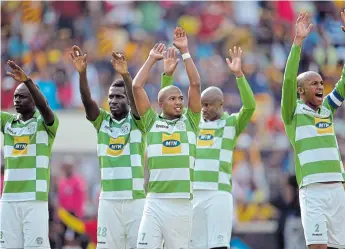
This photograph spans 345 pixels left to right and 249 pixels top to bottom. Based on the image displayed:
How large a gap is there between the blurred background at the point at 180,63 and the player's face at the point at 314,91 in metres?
6.72

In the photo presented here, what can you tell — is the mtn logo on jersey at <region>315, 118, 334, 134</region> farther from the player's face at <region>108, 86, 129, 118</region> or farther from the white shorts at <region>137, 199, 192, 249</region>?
the player's face at <region>108, 86, 129, 118</region>

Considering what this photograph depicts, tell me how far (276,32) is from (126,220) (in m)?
12.5

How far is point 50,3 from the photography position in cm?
2300

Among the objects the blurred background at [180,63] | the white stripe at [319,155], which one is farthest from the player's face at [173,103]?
the blurred background at [180,63]

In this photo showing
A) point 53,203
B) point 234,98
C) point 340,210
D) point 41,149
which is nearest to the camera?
point 340,210

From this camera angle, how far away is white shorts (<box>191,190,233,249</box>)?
12.2 meters

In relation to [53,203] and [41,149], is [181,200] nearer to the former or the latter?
[41,149]

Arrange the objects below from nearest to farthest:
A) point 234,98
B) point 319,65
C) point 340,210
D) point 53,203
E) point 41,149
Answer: point 340,210 → point 41,149 → point 53,203 → point 234,98 → point 319,65

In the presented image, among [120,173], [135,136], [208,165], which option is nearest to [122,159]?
[120,173]

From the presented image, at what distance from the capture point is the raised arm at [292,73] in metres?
10.7

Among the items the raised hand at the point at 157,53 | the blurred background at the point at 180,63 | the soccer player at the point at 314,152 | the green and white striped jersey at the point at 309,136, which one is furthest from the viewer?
the blurred background at the point at 180,63

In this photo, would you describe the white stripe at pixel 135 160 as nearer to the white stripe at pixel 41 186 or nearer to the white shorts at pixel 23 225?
the white stripe at pixel 41 186

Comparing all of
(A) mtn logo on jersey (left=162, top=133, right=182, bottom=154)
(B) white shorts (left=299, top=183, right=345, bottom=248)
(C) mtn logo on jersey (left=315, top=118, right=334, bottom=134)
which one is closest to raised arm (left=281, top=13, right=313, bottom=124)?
(C) mtn logo on jersey (left=315, top=118, right=334, bottom=134)

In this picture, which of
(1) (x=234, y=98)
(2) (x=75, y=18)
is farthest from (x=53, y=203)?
(2) (x=75, y=18)
